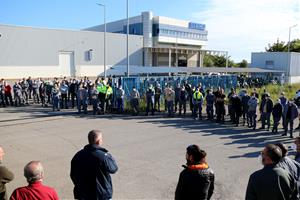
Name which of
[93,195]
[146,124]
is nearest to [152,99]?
[146,124]

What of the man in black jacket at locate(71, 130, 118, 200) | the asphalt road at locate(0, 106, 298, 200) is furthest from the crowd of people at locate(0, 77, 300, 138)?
the man in black jacket at locate(71, 130, 118, 200)

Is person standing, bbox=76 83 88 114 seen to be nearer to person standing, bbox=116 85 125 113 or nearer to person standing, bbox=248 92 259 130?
person standing, bbox=116 85 125 113

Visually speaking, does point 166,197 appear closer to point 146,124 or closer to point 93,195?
point 93,195

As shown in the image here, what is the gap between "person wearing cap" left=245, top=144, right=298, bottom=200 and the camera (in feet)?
12.1

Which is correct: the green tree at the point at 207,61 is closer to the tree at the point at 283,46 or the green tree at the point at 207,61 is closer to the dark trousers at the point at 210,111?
the tree at the point at 283,46

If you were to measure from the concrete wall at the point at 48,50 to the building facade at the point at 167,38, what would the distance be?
7655 mm

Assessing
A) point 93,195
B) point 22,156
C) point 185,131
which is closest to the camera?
point 93,195

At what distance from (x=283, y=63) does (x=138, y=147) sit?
42.4 metres

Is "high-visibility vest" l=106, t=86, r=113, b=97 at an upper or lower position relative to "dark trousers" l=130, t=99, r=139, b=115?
upper

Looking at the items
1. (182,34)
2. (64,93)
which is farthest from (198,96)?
(182,34)

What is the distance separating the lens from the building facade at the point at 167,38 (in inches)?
2559

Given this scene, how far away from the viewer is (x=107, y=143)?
38.3ft

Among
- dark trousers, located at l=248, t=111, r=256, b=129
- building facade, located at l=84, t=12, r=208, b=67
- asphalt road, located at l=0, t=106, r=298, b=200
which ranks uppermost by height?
building facade, located at l=84, t=12, r=208, b=67

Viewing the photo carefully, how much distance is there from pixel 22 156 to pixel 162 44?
59.3 meters
